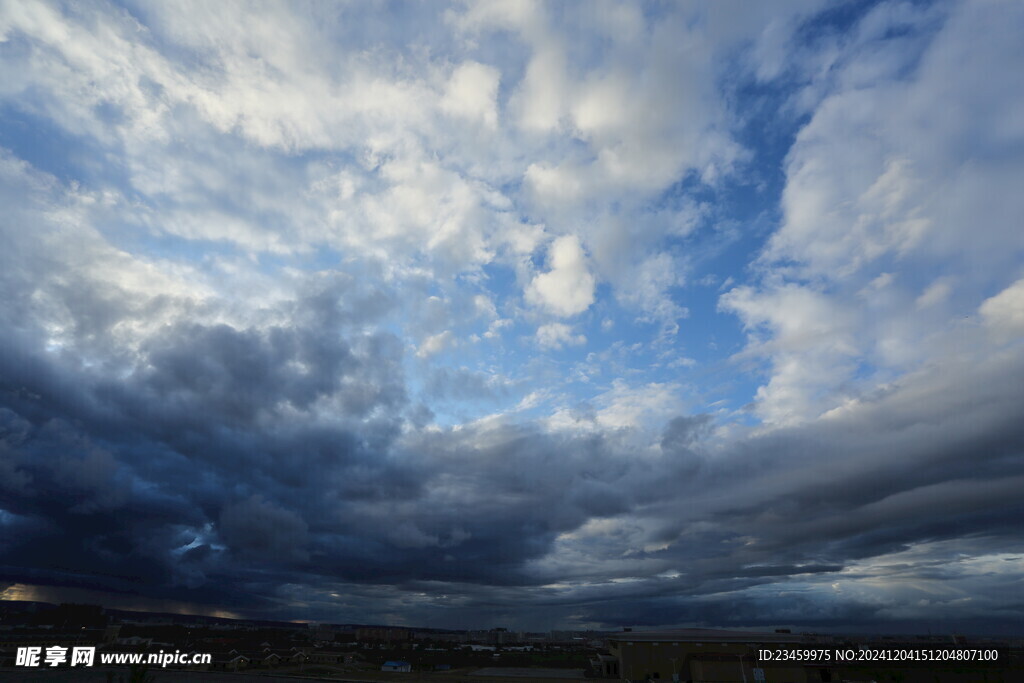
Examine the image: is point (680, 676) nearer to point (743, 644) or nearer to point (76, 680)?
point (743, 644)

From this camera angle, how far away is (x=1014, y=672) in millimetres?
104125

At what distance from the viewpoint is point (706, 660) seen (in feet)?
266

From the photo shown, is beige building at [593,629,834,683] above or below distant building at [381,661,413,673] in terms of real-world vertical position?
above

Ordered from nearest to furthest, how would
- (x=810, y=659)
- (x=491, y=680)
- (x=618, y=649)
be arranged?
(x=810, y=659) < (x=618, y=649) < (x=491, y=680)

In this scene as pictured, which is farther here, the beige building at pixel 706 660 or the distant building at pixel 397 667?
the distant building at pixel 397 667

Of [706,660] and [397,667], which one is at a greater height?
[706,660]

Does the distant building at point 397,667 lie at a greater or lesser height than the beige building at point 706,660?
lesser

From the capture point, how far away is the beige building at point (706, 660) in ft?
254

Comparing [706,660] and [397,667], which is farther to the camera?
[397,667]

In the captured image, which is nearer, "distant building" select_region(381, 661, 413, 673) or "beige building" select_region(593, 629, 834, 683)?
"beige building" select_region(593, 629, 834, 683)

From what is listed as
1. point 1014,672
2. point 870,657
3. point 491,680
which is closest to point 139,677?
point 491,680

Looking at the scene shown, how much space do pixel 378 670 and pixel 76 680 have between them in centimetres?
5870

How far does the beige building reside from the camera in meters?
77.5

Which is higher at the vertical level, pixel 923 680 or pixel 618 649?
pixel 618 649
